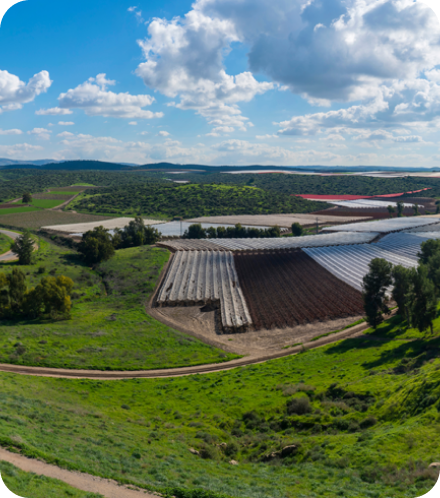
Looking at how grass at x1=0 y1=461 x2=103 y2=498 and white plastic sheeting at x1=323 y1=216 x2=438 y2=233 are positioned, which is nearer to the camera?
grass at x1=0 y1=461 x2=103 y2=498

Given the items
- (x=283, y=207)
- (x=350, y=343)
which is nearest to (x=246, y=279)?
(x=350, y=343)

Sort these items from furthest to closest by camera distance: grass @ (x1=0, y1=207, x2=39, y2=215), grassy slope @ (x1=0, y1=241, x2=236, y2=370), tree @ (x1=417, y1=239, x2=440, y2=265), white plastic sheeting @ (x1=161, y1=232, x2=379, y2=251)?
1. grass @ (x1=0, y1=207, x2=39, y2=215)
2. white plastic sheeting @ (x1=161, y1=232, x2=379, y2=251)
3. tree @ (x1=417, y1=239, x2=440, y2=265)
4. grassy slope @ (x1=0, y1=241, x2=236, y2=370)

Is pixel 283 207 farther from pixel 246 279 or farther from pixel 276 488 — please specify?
pixel 276 488

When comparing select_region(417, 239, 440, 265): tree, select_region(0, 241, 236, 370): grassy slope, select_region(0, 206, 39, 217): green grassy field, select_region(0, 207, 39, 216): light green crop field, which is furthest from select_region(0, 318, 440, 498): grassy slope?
select_region(0, 207, 39, 216): light green crop field

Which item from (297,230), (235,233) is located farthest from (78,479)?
(297,230)

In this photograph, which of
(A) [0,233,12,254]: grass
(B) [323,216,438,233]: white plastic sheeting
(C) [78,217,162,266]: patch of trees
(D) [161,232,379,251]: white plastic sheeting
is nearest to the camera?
(C) [78,217,162,266]: patch of trees

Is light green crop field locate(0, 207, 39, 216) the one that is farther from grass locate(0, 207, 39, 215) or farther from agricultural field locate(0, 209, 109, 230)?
agricultural field locate(0, 209, 109, 230)
